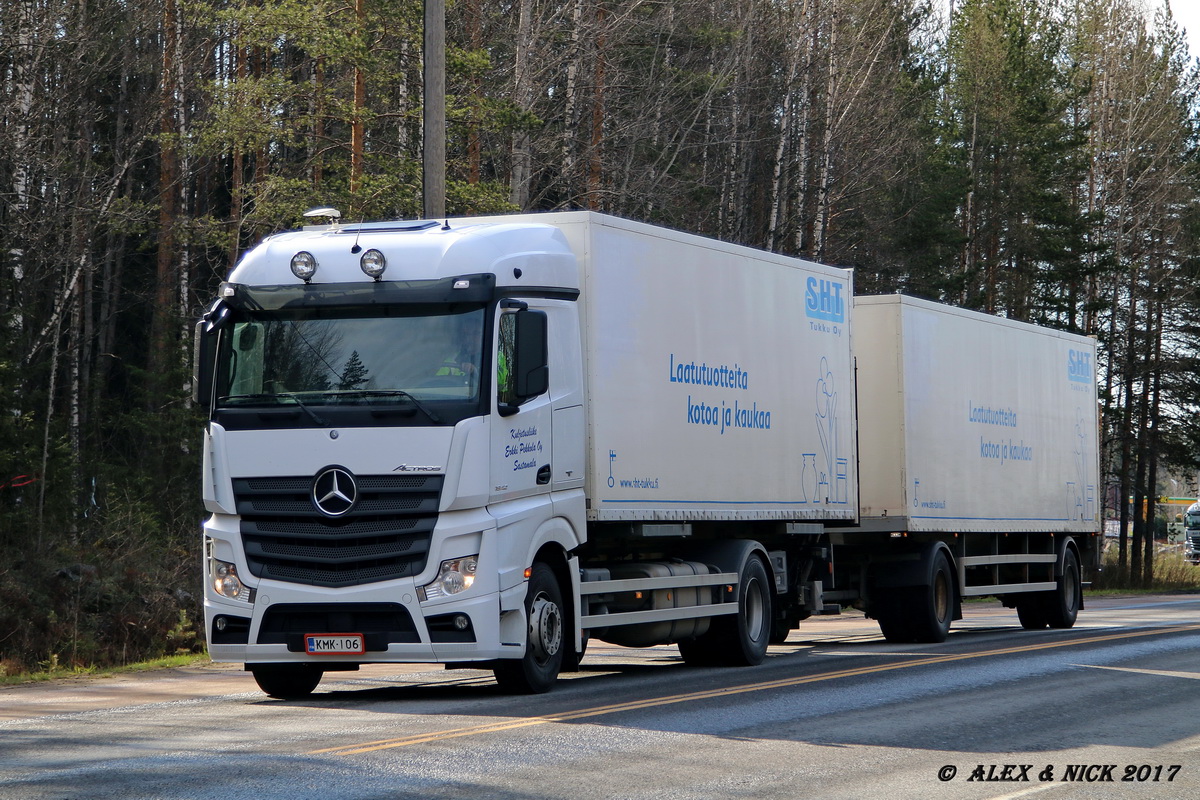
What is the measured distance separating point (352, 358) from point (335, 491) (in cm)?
104

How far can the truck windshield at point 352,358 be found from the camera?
1135 cm

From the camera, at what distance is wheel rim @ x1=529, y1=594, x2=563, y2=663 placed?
39.1ft

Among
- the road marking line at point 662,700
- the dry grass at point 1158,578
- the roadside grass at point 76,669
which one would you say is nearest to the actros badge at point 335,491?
the road marking line at point 662,700

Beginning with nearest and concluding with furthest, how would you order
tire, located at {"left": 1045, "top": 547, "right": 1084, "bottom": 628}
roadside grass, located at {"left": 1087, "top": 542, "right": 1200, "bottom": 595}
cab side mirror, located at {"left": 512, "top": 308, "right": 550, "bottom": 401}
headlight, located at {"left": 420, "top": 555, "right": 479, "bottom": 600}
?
headlight, located at {"left": 420, "top": 555, "right": 479, "bottom": 600} → cab side mirror, located at {"left": 512, "top": 308, "right": 550, "bottom": 401} → tire, located at {"left": 1045, "top": 547, "right": 1084, "bottom": 628} → roadside grass, located at {"left": 1087, "top": 542, "right": 1200, "bottom": 595}

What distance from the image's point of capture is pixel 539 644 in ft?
39.4

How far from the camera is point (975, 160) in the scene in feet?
169

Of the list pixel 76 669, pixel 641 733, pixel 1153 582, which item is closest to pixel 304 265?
pixel 641 733

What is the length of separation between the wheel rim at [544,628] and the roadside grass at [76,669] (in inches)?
221

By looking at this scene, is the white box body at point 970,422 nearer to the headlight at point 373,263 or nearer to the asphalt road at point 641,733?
the asphalt road at point 641,733

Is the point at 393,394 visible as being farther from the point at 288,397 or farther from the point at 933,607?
the point at 933,607

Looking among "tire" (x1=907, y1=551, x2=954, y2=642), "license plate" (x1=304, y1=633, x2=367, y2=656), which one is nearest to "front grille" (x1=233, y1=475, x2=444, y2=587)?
"license plate" (x1=304, y1=633, x2=367, y2=656)

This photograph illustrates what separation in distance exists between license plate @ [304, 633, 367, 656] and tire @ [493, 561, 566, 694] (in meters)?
1.24

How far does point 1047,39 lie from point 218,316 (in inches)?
1869

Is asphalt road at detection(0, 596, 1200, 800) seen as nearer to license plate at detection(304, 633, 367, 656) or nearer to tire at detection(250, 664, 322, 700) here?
tire at detection(250, 664, 322, 700)
